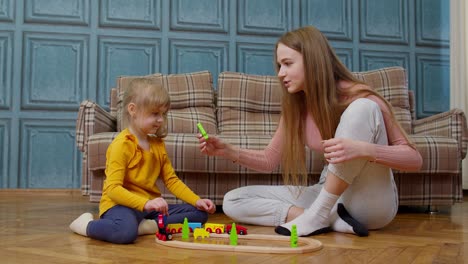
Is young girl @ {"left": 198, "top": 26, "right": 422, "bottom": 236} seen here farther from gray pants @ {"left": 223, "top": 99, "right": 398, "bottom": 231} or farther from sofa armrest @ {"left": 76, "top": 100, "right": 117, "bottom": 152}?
sofa armrest @ {"left": 76, "top": 100, "right": 117, "bottom": 152}

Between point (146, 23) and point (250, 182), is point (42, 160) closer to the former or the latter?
point (146, 23)

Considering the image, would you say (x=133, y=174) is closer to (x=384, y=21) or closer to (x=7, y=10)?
(x=7, y=10)

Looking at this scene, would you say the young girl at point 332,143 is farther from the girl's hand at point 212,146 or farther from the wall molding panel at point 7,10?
the wall molding panel at point 7,10

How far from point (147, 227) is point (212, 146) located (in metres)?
0.32

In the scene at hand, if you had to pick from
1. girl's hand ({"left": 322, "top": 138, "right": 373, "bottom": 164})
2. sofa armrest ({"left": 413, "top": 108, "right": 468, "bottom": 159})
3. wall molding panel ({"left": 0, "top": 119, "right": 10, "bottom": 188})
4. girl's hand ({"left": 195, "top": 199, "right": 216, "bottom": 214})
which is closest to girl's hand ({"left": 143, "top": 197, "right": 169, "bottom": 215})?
girl's hand ({"left": 195, "top": 199, "right": 216, "bottom": 214})

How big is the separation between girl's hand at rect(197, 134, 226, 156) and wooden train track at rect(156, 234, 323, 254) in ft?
0.93

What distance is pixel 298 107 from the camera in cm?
177

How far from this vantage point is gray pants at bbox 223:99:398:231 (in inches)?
61.9

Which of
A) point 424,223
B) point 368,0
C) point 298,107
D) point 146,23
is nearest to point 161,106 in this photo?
point 298,107

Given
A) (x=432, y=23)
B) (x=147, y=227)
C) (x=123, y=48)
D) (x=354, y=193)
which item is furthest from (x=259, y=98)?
(x=432, y=23)

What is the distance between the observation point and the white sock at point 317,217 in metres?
1.60

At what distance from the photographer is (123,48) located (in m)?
3.63

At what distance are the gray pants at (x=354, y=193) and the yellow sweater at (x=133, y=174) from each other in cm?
24

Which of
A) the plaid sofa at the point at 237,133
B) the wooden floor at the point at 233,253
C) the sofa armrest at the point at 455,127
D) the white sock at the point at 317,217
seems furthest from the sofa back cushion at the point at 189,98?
the white sock at the point at 317,217
